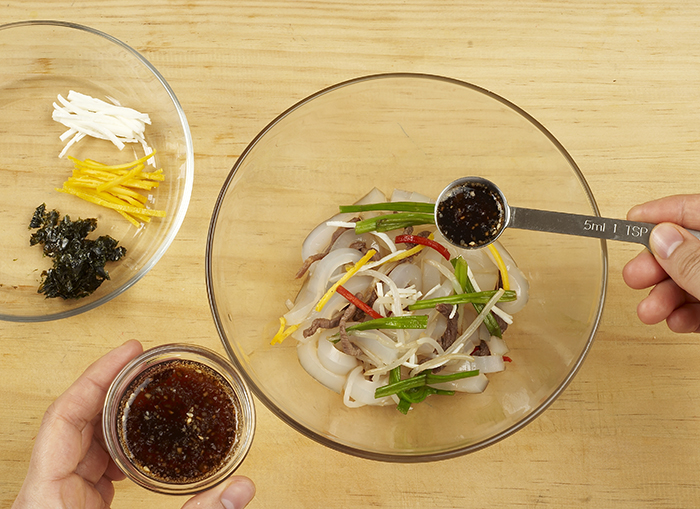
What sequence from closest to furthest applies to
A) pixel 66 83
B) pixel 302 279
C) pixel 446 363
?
pixel 446 363 → pixel 302 279 → pixel 66 83

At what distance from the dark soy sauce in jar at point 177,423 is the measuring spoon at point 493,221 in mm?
913

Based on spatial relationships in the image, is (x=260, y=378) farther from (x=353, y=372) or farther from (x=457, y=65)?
(x=457, y=65)

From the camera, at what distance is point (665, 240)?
1485mm

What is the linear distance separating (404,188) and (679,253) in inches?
33.2

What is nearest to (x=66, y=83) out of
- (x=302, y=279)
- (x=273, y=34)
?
(x=273, y=34)

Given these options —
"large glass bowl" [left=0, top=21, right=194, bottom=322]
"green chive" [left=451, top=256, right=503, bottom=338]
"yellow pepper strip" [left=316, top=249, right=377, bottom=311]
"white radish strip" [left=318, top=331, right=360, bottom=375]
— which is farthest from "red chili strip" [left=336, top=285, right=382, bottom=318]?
"large glass bowl" [left=0, top=21, right=194, bottom=322]

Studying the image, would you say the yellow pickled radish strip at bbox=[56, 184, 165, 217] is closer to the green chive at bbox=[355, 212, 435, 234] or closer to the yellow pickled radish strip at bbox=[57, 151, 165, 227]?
the yellow pickled radish strip at bbox=[57, 151, 165, 227]

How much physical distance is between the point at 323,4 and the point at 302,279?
105 cm

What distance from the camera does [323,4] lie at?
201 cm

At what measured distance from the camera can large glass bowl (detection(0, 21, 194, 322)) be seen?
1.97m

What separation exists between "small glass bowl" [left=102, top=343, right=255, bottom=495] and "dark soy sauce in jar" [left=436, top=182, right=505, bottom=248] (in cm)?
83

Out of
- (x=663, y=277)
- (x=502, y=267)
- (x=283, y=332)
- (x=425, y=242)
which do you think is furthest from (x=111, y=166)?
(x=663, y=277)

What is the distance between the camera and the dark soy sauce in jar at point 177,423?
1.71 meters

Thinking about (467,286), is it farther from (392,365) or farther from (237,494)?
(237,494)
